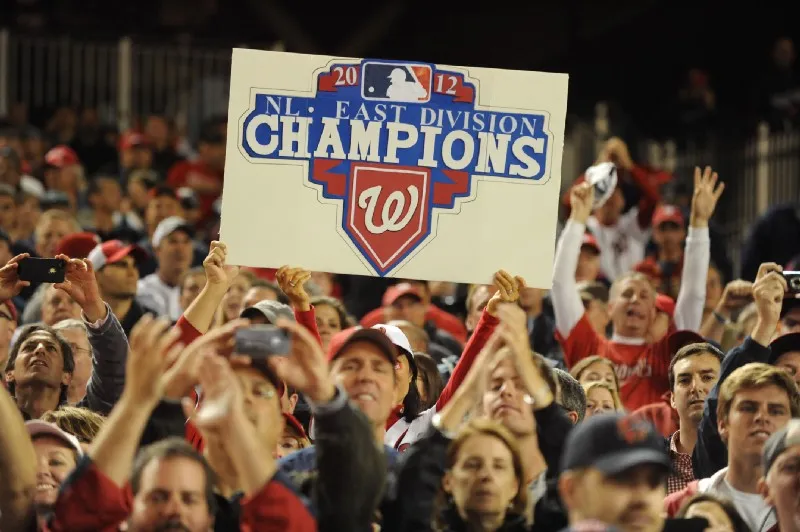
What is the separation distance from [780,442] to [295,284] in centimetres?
226

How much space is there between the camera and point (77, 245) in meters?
10.4

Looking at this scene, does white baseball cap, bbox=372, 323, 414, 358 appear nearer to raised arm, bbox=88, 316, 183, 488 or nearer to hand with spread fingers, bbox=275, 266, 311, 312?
hand with spread fingers, bbox=275, 266, 311, 312

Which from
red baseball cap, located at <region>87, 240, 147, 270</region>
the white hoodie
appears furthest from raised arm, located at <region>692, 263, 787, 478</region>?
red baseball cap, located at <region>87, 240, 147, 270</region>

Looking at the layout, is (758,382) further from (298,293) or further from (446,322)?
(446,322)

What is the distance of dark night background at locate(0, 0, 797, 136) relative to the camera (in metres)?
17.7

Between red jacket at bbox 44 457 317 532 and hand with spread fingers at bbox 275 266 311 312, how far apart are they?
1.85m

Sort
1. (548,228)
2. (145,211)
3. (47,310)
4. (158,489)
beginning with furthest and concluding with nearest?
(145,211), (47,310), (548,228), (158,489)

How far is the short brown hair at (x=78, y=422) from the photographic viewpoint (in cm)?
650

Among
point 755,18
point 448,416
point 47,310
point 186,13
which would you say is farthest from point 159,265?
point 186,13

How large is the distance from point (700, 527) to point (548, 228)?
2050 mm

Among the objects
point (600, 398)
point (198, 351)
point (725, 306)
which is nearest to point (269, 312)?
point (600, 398)

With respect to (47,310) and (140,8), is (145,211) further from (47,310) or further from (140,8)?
(140,8)

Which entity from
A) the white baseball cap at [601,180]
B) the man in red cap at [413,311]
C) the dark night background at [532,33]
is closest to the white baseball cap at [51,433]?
the man in red cap at [413,311]

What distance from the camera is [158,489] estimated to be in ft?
17.1
